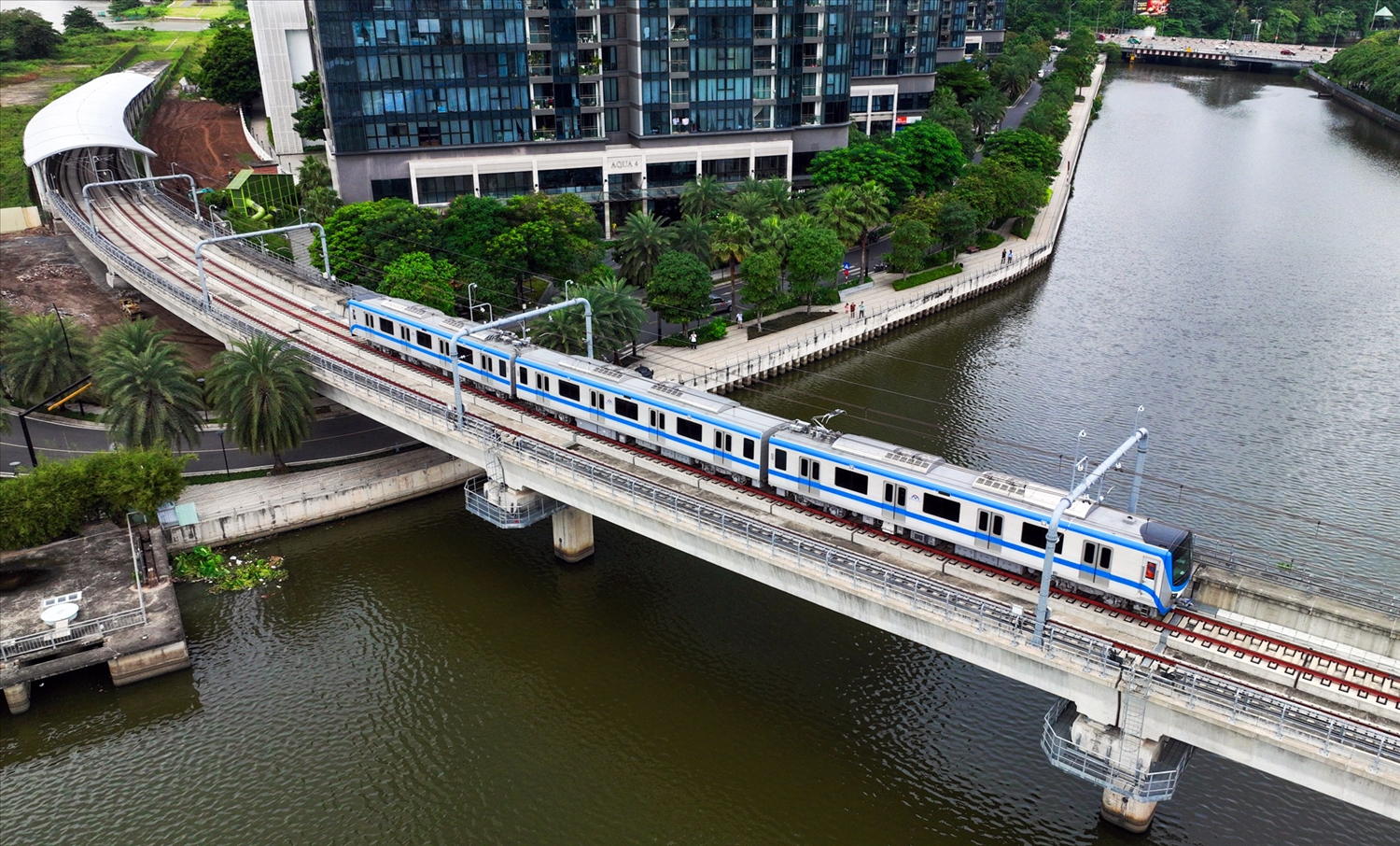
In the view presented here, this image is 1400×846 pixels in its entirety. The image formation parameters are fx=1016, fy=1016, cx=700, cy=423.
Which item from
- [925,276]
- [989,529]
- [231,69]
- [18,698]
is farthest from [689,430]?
[231,69]

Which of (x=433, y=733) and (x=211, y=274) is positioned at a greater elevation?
(x=211, y=274)

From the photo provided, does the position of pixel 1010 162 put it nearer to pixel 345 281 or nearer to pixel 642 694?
pixel 345 281

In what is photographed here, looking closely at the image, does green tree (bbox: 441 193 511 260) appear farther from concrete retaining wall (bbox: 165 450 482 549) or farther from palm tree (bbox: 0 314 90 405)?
palm tree (bbox: 0 314 90 405)

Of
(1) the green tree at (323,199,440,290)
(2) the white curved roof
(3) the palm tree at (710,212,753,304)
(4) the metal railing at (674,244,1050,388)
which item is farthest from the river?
(2) the white curved roof

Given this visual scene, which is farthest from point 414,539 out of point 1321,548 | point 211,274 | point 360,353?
point 1321,548

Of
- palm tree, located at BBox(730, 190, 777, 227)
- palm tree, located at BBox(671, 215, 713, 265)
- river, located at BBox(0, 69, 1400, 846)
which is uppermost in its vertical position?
palm tree, located at BBox(730, 190, 777, 227)

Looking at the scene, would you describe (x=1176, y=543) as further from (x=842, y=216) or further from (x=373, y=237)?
(x=373, y=237)

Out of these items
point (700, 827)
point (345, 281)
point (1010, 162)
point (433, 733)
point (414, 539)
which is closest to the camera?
A: point (700, 827)
